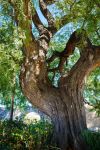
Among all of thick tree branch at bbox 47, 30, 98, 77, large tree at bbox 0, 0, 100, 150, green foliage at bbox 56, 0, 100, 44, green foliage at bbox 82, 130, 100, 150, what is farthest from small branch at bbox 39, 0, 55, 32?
green foliage at bbox 82, 130, 100, 150

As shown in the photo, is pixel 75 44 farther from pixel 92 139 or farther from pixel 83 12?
pixel 92 139

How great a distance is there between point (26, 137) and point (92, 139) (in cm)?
189

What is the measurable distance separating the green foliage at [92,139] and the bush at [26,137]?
1.07m

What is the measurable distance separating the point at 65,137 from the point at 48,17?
3.68 m

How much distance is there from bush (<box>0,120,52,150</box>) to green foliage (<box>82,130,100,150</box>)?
3.50ft

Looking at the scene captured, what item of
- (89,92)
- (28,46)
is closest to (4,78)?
(28,46)

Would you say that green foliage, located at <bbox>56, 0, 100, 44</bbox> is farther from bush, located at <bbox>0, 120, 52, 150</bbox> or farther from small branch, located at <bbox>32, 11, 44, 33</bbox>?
bush, located at <bbox>0, 120, 52, 150</bbox>

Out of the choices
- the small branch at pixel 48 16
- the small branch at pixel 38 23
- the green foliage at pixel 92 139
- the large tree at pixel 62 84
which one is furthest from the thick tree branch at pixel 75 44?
the green foliage at pixel 92 139

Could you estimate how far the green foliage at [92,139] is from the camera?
8.07m

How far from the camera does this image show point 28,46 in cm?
877

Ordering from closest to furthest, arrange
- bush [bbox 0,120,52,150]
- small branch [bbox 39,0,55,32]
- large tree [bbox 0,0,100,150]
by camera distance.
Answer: bush [bbox 0,120,52,150]
large tree [bbox 0,0,100,150]
small branch [bbox 39,0,55,32]

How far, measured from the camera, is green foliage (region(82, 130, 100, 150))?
8.07 meters

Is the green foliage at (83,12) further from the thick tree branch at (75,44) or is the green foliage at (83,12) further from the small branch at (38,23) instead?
the small branch at (38,23)

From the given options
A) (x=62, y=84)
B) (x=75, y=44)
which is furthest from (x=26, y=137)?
(x=75, y=44)
